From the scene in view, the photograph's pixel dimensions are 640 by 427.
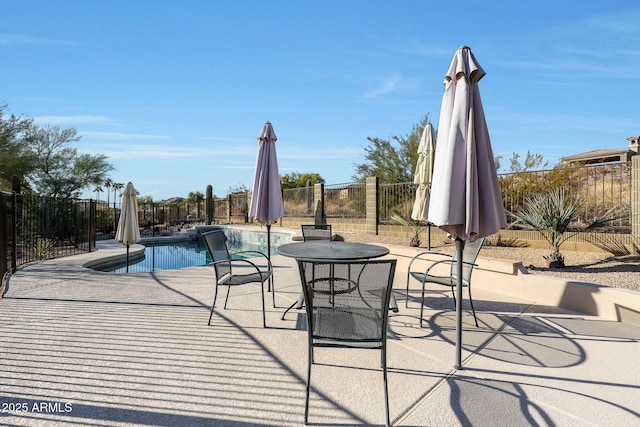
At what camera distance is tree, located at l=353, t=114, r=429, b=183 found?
14.8m

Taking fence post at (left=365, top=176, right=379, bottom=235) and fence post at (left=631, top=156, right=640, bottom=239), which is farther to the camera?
fence post at (left=365, top=176, right=379, bottom=235)

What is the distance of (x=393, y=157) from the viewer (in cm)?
1549

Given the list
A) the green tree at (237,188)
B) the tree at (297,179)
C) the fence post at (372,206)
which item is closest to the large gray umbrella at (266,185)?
the fence post at (372,206)

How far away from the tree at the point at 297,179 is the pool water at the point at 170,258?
556 inches

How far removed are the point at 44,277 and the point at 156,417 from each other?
218 inches

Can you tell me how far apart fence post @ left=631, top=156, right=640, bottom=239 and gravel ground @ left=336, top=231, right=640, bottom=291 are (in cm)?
54

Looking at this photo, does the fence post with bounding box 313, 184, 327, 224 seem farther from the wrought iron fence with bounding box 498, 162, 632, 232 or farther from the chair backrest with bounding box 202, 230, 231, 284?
the chair backrest with bounding box 202, 230, 231, 284

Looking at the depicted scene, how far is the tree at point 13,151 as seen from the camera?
1309 centimetres

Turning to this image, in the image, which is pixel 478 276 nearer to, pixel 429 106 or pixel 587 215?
pixel 587 215

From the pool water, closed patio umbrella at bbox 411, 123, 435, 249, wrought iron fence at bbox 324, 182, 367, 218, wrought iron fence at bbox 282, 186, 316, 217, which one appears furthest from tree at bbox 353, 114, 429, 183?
closed patio umbrella at bbox 411, 123, 435, 249

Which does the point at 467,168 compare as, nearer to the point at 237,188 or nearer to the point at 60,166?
the point at 60,166

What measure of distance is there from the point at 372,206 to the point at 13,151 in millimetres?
14326

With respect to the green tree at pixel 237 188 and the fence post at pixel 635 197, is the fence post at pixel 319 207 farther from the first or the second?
the green tree at pixel 237 188

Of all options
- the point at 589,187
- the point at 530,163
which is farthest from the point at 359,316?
the point at 530,163
